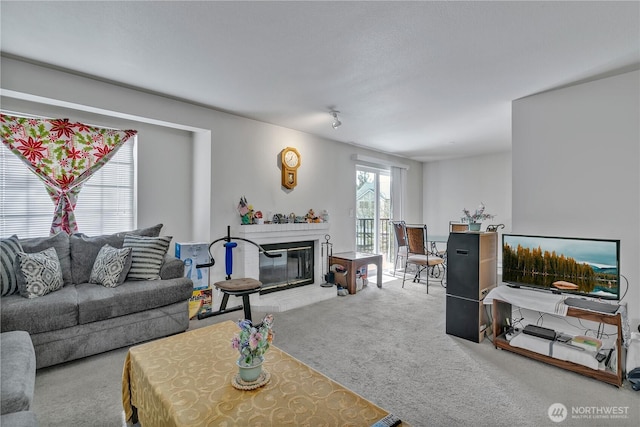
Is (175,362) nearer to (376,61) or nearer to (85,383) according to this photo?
(85,383)

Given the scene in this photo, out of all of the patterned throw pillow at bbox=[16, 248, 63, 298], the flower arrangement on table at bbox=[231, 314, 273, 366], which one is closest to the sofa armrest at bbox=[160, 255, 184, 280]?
the patterned throw pillow at bbox=[16, 248, 63, 298]

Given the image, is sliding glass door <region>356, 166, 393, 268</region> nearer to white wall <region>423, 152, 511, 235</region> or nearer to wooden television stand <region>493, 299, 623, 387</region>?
white wall <region>423, 152, 511, 235</region>

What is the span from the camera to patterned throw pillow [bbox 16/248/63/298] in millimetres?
2402

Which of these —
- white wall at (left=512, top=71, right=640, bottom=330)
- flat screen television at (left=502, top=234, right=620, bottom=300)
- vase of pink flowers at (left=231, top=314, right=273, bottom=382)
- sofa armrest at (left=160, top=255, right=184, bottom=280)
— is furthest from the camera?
sofa armrest at (left=160, top=255, right=184, bottom=280)

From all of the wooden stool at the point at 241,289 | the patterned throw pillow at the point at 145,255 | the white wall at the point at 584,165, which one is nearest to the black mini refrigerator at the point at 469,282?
the white wall at the point at 584,165

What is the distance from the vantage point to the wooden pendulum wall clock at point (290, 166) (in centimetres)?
430

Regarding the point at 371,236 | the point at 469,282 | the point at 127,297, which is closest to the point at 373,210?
the point at 371,236

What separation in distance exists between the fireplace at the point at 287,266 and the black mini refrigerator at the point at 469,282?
2.15 meters

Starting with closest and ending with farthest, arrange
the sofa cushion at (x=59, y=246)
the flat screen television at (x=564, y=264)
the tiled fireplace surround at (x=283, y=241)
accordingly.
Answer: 1. the flat screen television at (x=564, y=264)
2. the sofa cushion at (x=59, y=246)
3. the tiled fireplace surround at (x=283, y=241)

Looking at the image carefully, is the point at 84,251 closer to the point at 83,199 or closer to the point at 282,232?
the point at 83,199

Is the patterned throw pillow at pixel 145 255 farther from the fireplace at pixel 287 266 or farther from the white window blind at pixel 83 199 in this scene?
the fireplace at pixel 287 266

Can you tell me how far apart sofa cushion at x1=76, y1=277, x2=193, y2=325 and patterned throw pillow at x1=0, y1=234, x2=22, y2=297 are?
1.42 feet

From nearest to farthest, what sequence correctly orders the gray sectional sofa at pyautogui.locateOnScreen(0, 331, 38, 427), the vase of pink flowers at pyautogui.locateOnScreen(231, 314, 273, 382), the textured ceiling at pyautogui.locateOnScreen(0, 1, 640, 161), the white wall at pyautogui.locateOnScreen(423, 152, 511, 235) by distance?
the gray sectional sofa at pyautogui.locateOnScreen(0, 331, 38, 427) < the vase of pink flowers at pyautogui.locateOnScreen(231, 314, 273, 382) < the textured ceiling at pyautogui.locateOnScreen(0, 1, 640, 161) < the white wall at pyautogui.locateOnScreen(423, 152, 511, 235)

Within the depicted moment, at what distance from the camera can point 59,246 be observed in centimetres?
283
